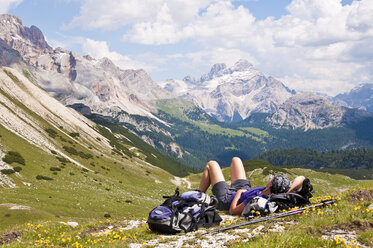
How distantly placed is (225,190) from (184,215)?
12.4ft

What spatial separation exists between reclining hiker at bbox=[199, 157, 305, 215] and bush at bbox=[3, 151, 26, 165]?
5590 centimetres

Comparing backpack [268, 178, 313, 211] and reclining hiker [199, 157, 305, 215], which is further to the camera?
reclining hiker [199, 157, 305, 215]

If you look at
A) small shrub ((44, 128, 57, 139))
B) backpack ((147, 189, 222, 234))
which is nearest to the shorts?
backpack ((147, 189, 222, 234))

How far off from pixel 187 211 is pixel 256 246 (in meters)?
5.37

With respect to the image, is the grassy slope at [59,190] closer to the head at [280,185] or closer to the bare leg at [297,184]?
the head at [280,185]

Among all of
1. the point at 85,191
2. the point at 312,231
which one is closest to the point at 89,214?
the point at 85,191

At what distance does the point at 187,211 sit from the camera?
1212 cm

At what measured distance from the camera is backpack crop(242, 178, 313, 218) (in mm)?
12508

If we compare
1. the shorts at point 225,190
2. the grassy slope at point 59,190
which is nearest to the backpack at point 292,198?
the shorts at point 225,190

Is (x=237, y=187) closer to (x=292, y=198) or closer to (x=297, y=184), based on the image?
(x=292, y=198)

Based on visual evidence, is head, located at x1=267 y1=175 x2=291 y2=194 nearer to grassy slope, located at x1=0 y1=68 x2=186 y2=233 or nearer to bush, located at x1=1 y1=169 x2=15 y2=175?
grassy slope, located at x1=0 y1=68 x2=186 y2=233

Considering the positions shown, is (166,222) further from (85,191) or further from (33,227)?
(85,191)

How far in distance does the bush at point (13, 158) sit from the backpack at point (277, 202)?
2324 inches

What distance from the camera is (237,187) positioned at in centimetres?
1508
